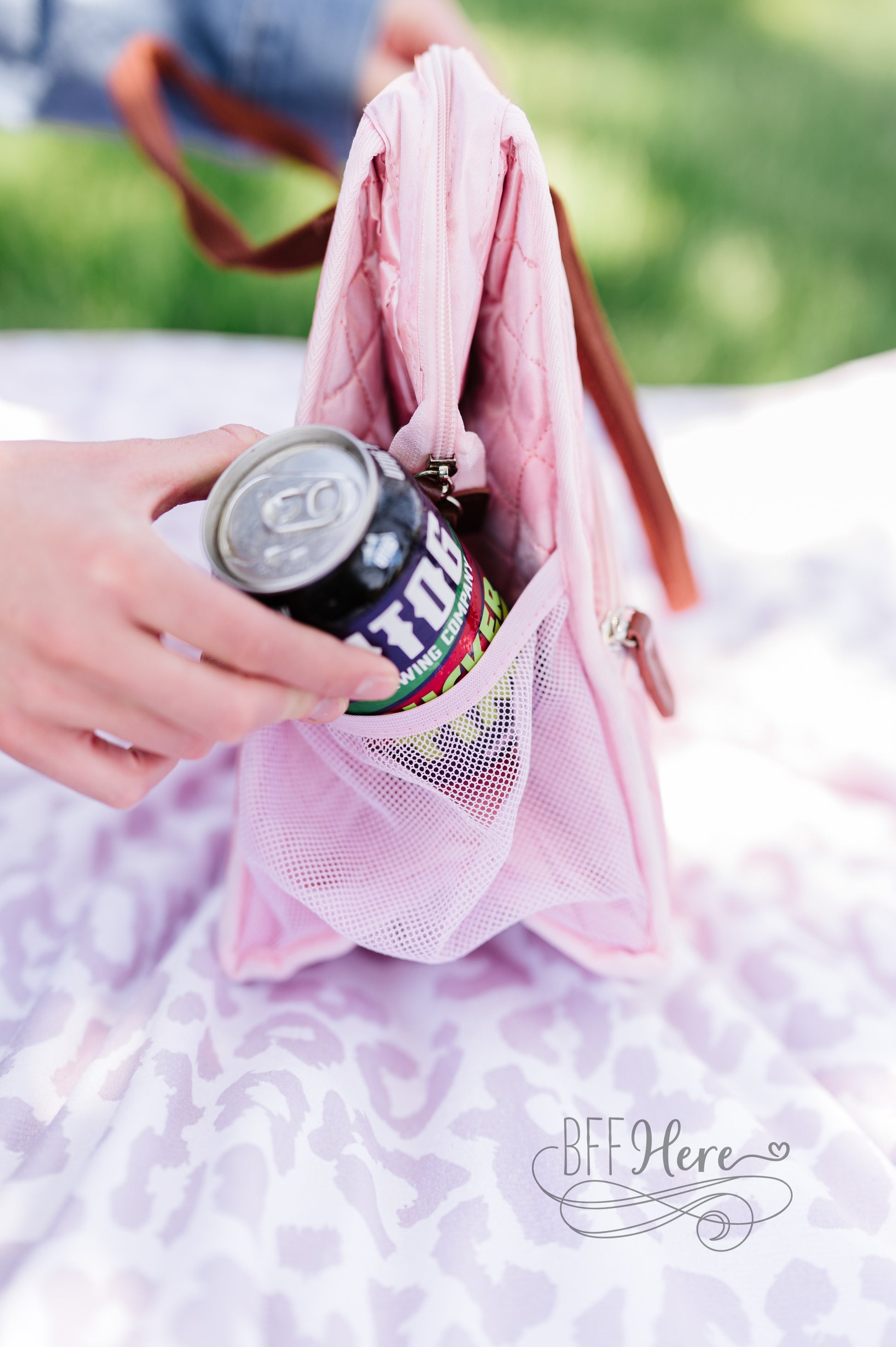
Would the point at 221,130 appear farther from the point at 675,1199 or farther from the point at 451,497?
the point at 675,1199

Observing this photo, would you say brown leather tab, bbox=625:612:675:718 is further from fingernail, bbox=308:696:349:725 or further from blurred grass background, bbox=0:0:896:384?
blurred grass background, bbox=0:0:896:384

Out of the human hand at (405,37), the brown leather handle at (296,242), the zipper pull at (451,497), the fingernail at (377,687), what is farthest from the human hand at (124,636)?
the human hand at (405,37)

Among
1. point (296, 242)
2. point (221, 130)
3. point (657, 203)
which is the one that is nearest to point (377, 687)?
point (296, 242)

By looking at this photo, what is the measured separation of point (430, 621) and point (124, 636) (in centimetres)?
13

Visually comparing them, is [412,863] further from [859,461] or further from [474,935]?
[859,461]

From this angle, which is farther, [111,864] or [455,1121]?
[111,864]

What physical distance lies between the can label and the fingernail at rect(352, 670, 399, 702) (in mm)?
11

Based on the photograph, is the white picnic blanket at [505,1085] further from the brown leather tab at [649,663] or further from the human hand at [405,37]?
the human hand at [405,37]

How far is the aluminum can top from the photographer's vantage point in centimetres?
40

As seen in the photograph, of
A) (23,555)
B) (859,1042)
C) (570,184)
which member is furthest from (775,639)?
(570,184)

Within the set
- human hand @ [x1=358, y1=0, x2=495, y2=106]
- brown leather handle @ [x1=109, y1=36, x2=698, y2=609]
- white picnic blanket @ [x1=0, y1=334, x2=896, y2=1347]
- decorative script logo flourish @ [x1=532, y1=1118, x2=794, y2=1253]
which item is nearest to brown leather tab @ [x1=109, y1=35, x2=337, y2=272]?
brown leather handle @ [x1=109, y1=36, x2=698, y2=609]

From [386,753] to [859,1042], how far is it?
34 cm

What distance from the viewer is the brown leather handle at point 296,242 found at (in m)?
0.63

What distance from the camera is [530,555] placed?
562 mm
